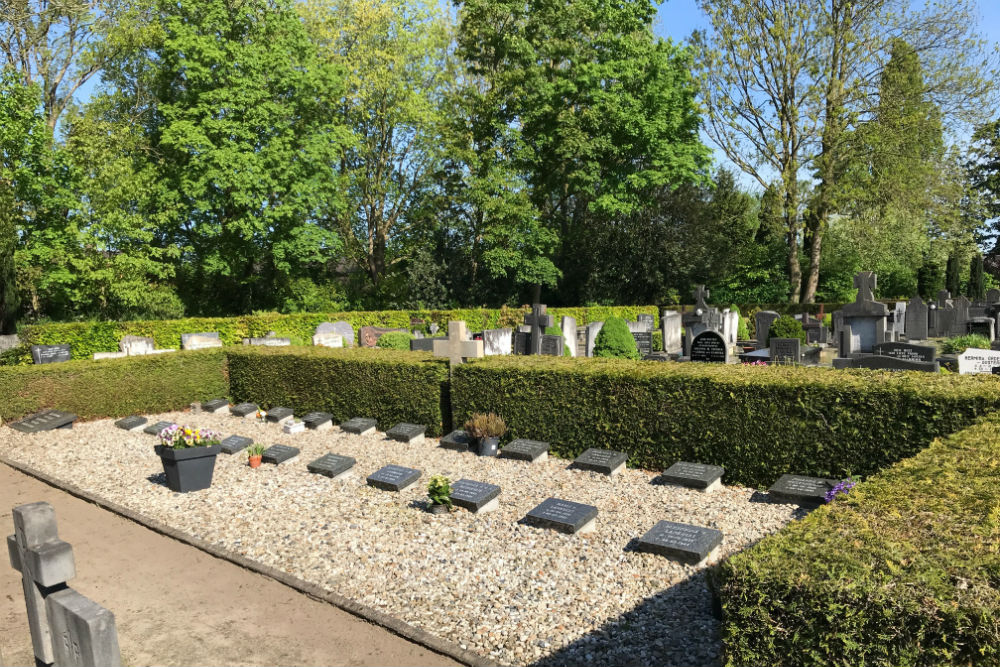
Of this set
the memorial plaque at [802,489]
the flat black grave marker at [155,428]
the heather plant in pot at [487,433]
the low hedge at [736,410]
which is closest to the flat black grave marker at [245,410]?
the flat black grave marker at [155,428]

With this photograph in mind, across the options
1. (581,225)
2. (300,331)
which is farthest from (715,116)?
(300,331)

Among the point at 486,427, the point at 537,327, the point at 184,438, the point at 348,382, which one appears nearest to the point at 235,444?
the point at 184,438

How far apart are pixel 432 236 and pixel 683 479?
2938 centimetres

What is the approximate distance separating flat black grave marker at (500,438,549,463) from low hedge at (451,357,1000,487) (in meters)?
0.20

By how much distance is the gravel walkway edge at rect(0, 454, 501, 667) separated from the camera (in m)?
4.65

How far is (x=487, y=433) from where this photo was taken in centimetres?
1002

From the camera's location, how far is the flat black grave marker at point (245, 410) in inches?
549

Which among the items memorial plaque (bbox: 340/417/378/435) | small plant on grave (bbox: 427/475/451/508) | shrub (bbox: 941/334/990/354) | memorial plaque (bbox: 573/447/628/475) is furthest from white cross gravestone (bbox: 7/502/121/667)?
shrub (bbox: 941/334/990/354)

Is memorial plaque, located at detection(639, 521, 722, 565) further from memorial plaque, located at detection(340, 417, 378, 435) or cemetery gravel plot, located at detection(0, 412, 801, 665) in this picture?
memorial plaque, located at detection(340, 417, 378, 435)

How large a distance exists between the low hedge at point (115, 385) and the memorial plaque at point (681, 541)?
12.2 metres

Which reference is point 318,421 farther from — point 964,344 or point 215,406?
point 964,344

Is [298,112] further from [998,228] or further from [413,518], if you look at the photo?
[998,228]

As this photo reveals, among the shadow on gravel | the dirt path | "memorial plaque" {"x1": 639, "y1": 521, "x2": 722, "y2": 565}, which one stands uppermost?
"memorial plaque" {"x1": 639, "y1": 521, "x2": 722, "y2": 565}

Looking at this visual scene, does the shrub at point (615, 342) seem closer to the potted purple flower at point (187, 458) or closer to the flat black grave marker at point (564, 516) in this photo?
the flat black grave marker at point (564, 516)
